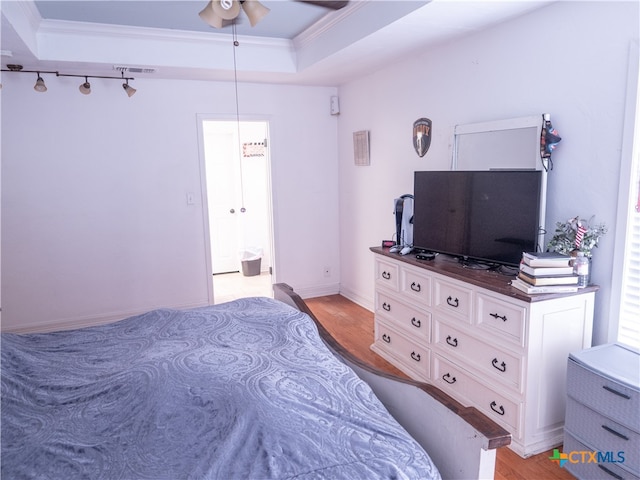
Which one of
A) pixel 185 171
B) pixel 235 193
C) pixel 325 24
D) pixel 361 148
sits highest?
pixel 325 24

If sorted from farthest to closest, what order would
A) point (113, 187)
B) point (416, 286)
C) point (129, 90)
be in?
point (113, 187) → point (129, 90) → point (416, 286)

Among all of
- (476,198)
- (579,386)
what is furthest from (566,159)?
(579,386)

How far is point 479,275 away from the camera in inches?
99.3

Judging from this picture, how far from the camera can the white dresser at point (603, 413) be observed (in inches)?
71.9

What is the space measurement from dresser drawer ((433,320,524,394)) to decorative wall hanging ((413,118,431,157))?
1437mm

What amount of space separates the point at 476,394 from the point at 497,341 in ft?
1.31

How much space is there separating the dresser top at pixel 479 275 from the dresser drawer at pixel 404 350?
0.56m

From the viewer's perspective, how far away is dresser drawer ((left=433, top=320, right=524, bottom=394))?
2.24 metres

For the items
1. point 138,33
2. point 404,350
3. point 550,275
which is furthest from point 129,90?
point 550,275

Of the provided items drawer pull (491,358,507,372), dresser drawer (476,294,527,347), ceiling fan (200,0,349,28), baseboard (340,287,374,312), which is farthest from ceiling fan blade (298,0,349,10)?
baseboard (340,287,374,312)

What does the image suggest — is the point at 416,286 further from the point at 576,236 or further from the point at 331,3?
the point at 331,3

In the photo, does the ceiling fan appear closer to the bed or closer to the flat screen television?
the bed

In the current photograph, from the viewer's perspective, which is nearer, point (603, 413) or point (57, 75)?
point (603, 413)

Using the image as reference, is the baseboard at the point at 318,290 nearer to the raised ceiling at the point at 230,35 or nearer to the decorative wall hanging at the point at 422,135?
the decorative wall hanging at the point at 422,135
